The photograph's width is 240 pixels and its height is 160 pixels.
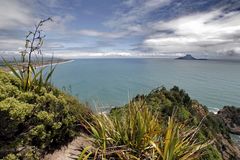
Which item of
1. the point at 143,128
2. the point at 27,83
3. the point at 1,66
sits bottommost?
the point at 143,128

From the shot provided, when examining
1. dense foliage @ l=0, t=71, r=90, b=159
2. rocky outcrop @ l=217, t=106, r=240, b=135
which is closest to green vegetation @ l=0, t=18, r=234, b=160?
dense foliage @ l=0, t=71, r=90, b=159

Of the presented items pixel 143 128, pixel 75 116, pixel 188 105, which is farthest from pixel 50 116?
pixel 188 105

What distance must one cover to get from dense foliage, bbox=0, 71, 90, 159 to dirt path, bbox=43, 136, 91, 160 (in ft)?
0.45

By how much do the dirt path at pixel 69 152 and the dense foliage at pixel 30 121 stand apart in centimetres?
14

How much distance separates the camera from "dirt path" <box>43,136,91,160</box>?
3.93 m

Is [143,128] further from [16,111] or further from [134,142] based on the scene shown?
[16,111]

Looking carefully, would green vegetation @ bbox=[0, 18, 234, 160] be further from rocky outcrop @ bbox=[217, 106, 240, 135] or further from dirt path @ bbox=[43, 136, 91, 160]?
rocky outcrop @ bbox=[217, 106, 240, 135]

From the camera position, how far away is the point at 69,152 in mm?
4137

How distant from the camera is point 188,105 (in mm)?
48719

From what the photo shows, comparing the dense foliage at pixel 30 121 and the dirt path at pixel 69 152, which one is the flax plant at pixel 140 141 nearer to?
the dirt path at pixel 69 152

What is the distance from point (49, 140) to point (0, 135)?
865mm

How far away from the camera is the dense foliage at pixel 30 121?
3201mm

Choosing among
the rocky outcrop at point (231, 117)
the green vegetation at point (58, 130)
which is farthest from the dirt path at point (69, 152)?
the rocky outcrop at point (231, 117)

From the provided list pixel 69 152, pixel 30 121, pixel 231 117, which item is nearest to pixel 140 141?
pixel 69 152
